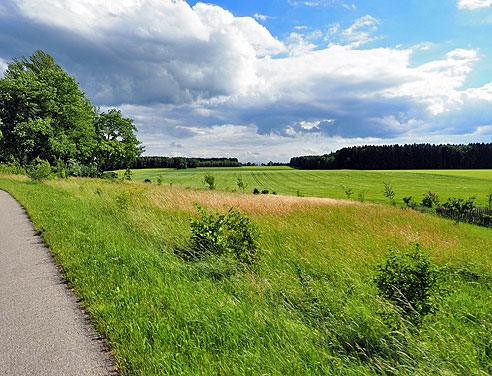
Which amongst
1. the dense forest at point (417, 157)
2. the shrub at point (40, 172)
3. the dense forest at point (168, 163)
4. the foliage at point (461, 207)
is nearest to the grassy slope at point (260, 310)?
the shrub at point (40, 172)

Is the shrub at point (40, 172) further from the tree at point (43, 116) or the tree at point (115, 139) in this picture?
the tree at point (115, 139)

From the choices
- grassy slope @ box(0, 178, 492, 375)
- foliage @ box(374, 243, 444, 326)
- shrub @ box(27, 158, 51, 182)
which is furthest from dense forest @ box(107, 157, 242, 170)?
foliage @ box(374, 243, 444, 326)

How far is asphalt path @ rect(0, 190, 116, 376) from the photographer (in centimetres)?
272

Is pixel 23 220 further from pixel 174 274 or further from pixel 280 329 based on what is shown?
pixel 280 329

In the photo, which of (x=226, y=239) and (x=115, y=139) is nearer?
(x=226, y=239)

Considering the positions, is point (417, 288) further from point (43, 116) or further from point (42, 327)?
point (43, 116)

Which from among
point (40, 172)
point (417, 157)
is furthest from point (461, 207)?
point (417, 157)

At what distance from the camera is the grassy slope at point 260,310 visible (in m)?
2.77

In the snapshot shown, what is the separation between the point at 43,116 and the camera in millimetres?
35281

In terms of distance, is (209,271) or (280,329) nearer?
(280,329)

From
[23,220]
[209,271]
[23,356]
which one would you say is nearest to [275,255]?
[209,271]

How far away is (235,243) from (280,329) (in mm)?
3014

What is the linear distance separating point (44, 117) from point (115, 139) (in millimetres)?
13049

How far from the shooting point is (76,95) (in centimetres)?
3872
